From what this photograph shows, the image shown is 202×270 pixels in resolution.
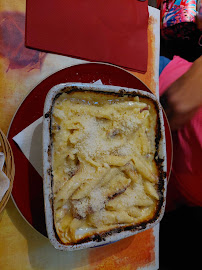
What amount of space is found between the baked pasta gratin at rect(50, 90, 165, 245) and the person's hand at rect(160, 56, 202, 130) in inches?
13.5

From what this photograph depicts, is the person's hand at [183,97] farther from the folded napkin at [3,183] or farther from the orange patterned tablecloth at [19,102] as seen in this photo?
the folded napkin at [3,183]

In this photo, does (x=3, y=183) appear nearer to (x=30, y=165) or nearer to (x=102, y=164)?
(x=30, y=165)

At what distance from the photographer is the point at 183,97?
4.17ft

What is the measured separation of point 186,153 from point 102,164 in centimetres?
58

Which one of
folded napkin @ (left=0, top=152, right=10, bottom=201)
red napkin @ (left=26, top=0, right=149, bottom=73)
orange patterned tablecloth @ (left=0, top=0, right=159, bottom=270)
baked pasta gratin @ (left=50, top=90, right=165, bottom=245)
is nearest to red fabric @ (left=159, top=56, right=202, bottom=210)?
red napkin @ (left=26, top=0, right=149, bottom=73)

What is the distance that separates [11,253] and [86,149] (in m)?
0.49

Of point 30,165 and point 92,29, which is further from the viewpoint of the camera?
point 92,29

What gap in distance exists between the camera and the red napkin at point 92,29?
967mm

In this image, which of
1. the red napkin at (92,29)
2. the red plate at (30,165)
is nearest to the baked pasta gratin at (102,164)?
the red plate at (30,165)

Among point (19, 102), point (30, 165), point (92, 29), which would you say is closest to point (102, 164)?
point (30, 165)

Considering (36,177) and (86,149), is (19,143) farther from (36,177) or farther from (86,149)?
(86,149)

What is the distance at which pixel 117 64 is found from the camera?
1092mm

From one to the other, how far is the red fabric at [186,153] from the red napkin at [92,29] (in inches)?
9.9

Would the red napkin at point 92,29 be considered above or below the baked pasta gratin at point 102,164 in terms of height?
above
